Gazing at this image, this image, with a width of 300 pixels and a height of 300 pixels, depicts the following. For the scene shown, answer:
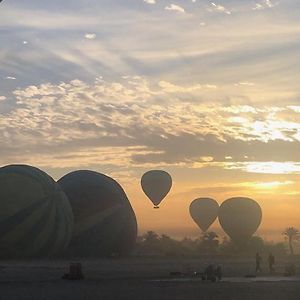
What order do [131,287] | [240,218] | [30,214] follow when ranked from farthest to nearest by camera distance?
1. [240,218]
2. [30,214]
3. [131,287]

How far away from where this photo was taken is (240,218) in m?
86.6

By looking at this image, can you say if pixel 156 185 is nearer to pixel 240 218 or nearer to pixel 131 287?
pixel 240 218

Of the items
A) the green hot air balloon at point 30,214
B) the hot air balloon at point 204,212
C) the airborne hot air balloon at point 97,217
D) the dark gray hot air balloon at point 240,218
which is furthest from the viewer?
the hot air balloon at point 204,212

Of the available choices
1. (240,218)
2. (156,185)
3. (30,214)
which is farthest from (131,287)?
(240,218)

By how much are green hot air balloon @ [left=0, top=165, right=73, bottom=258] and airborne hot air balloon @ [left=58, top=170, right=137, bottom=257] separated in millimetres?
4998

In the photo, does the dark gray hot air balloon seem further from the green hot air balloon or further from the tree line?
the green hot air balloon

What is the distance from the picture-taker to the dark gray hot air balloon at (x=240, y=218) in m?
86.4

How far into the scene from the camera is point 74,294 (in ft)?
72.9

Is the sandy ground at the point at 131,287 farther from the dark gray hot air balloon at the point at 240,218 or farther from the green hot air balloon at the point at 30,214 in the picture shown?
the dark gray hot air balloon at the point at 240,218

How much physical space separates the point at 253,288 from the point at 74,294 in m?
7.50

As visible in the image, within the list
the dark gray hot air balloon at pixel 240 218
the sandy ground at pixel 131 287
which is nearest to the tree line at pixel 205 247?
the dark gray hot air balloon at pixel 240 218

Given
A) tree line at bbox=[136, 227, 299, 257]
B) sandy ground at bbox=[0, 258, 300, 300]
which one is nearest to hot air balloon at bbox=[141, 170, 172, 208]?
tree line at bbox=[136, 227, 299, 257]

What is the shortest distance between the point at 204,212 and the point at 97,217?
43.7 metres

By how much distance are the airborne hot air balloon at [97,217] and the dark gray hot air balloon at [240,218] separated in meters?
34.8
